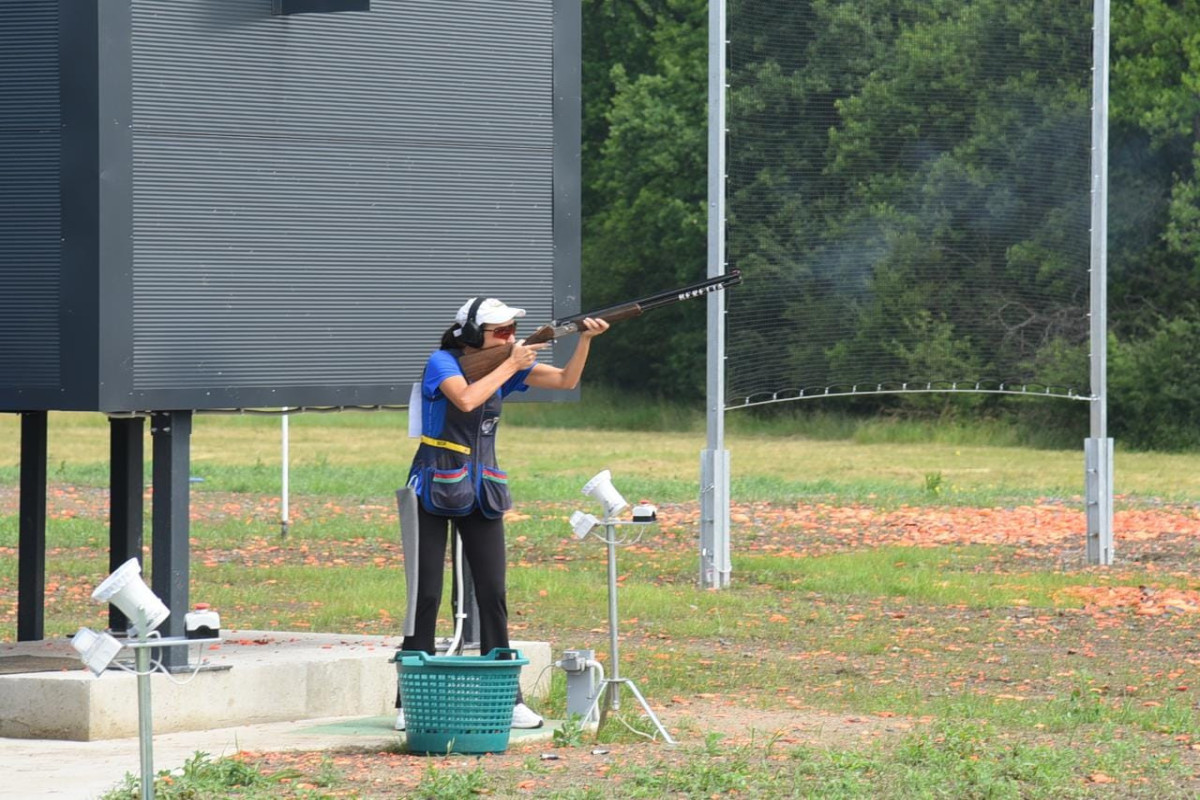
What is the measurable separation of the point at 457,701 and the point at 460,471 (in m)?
0.92

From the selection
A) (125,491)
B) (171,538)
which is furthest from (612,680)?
(125,491)

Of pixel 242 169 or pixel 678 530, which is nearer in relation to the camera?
pixel 242 169

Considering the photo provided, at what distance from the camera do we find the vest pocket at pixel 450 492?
28.8ft

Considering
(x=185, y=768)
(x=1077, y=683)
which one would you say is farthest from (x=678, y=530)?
(x=185, y=768)

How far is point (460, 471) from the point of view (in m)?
8.84

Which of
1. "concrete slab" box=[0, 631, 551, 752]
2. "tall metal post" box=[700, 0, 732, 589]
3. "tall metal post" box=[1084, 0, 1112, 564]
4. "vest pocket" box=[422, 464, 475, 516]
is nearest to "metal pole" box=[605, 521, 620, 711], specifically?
"vest pocket" box=[422, 464, 475, 516]

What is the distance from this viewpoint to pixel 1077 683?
11297mm

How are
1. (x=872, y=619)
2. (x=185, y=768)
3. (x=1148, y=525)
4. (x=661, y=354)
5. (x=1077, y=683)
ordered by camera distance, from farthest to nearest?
(x=661, y=354), (x=1148, y=525), (x=872, y=619), (x=1077, y=683), (x=185, y=768)

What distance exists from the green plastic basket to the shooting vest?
0.62 meters

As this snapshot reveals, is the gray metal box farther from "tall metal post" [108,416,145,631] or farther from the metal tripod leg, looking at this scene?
the metal tripod leg

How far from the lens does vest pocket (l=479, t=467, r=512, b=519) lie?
8883mm

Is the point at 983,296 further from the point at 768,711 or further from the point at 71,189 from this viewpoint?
the point at 71,189

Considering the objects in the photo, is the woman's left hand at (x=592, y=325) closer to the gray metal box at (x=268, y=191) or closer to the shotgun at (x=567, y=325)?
the shotgun at (x=567, y=325)

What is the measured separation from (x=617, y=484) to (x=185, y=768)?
2021 cm
